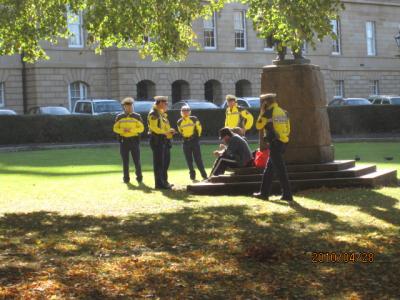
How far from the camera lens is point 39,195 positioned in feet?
47.8

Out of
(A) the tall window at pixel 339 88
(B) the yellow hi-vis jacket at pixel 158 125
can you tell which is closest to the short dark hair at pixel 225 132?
(B) the yellow hi-vis jacket at pixel 158 125

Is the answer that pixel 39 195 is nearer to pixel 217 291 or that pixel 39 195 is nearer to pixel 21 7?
pixel 21 7

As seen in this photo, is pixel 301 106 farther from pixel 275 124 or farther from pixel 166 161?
pixel 166 161

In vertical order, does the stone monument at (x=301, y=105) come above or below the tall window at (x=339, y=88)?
below

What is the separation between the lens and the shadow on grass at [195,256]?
6.85 m

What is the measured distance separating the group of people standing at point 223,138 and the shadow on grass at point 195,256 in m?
1.29

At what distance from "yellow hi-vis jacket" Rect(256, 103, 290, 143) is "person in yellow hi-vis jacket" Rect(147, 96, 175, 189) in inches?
123

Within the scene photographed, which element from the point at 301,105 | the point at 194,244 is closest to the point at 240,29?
the point at 301,105

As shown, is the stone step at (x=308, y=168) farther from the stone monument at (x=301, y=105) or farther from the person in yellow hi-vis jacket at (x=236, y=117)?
the person in yellow hi-vis jacket at (x=236, y=117)

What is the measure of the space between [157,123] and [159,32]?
1.87 metres

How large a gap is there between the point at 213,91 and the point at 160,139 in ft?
121

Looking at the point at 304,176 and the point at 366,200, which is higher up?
the point at 304,176

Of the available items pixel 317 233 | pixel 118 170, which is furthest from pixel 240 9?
pixel 317 233

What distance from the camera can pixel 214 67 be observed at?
50656 mm
